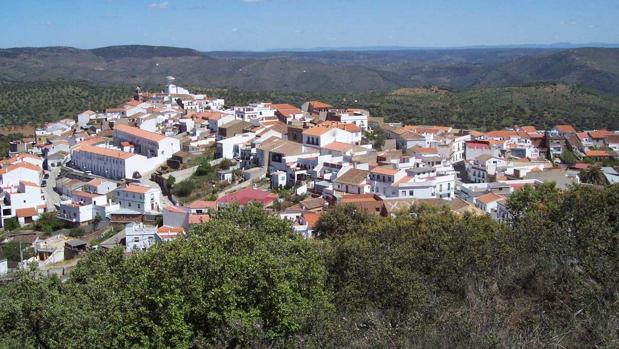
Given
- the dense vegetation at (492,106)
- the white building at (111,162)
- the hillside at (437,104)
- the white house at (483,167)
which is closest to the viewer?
the white house at (483,167)

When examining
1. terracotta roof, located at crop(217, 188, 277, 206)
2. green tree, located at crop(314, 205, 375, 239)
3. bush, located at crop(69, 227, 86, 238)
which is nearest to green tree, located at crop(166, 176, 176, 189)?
bush, located at crop(69, 227, 86, 238)

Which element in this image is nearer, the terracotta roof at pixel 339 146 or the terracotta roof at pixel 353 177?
the terracotta roof at pixel 353 177

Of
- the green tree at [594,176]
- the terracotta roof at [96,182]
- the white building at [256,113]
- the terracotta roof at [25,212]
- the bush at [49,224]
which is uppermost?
the white building at [256,113]

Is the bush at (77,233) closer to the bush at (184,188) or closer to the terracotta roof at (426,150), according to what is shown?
the bush at (184,188)

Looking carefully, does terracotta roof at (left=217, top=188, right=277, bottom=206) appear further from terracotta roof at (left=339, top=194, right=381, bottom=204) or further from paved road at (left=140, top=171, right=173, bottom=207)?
paved road at (left=140, top=171, right=173, bottom=207)

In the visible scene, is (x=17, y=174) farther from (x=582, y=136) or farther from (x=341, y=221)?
(x=582, y=136)

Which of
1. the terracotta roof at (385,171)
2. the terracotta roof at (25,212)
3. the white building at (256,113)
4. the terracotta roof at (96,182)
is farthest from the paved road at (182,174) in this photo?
the terracotta roof at (385,171)

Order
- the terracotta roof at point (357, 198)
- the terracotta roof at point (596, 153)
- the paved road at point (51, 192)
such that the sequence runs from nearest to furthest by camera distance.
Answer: the terracotta roof at point (357, 198) < the paved road at point (51, 192) < the terracotta roof at point (596, 153)
